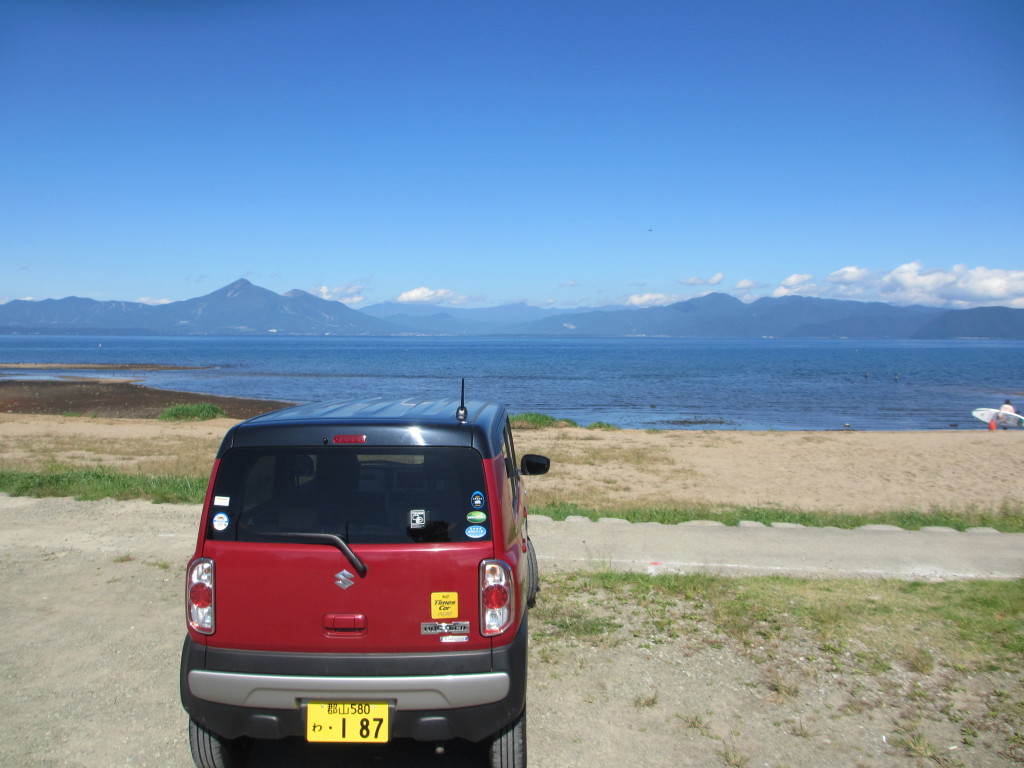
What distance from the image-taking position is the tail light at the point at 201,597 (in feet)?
11.7

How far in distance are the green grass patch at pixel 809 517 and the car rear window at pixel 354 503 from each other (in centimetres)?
686

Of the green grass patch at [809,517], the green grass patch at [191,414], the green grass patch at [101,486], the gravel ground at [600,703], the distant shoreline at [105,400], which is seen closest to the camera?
the gravel ground at [600,703]

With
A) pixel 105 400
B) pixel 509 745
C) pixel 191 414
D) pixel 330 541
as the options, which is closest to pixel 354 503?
pixel 330 541

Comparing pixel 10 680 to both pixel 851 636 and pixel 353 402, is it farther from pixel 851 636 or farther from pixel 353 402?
pixel 851 636

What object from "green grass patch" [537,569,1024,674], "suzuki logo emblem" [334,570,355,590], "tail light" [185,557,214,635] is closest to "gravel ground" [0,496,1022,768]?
"green grass patch" [537,569,1024,674]

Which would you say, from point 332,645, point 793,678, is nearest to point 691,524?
point 793,678

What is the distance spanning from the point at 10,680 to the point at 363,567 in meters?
3.11

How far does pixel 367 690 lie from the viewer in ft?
Result: 11.3

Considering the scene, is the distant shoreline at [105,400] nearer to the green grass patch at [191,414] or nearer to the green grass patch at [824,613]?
the green grass patch at [191,414]

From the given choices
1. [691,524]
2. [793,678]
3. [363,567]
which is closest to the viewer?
[363,567]

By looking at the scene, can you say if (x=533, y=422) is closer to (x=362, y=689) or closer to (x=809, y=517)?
(x=809, y=517)

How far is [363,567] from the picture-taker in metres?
3.47

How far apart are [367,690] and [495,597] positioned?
26.7 inches

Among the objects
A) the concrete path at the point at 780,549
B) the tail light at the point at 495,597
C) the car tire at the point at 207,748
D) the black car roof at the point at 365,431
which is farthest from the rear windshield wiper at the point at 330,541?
the concrete path at the point at 780,549
